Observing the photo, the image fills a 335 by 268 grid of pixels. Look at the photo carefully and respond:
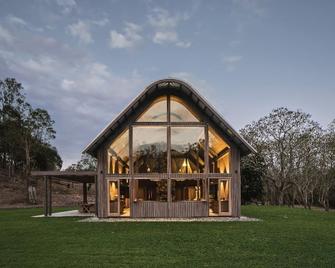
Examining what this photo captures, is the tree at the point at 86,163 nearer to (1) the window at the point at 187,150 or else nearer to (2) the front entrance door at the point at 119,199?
(2) the front entrance door at the point at 119,199

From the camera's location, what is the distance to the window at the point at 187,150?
17703mm

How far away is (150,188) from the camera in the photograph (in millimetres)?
17609

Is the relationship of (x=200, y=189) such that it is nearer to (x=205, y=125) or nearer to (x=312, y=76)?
(x=205, y=125)

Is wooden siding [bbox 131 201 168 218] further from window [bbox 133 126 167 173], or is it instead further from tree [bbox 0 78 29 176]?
tree [bbox 0 78 29 176]

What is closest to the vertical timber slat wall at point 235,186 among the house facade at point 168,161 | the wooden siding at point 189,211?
the house facade at point 168,161

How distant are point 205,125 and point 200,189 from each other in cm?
288

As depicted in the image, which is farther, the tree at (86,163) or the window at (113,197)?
the tree at (86,163)

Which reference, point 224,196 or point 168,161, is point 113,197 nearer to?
point 168,161

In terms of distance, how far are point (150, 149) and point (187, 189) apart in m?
2.43

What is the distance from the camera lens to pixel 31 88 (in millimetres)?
39219

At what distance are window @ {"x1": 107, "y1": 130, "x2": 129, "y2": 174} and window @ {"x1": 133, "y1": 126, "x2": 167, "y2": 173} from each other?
398 mm

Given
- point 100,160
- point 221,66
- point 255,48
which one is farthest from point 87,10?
point 221,66

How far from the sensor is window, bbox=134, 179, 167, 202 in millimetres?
17562

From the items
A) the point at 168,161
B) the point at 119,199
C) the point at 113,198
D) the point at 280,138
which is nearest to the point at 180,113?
the point at 168,161
